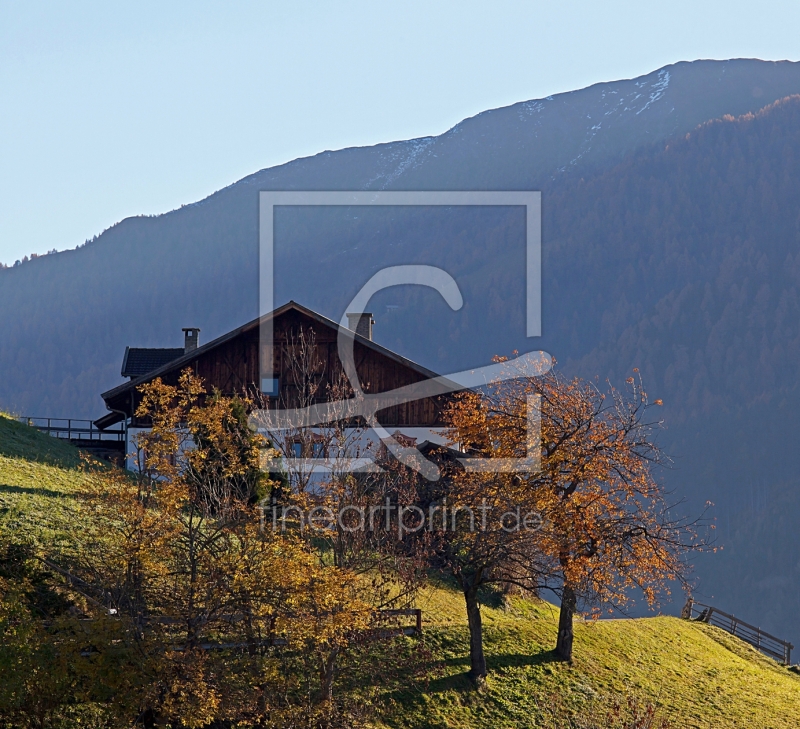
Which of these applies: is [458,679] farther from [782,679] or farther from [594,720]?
[782,679]

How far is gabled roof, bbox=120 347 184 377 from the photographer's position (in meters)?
48.7

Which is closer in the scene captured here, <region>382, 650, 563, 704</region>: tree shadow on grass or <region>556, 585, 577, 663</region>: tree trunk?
<region>382, 650, 563, 704</region>: tree shadow on grass

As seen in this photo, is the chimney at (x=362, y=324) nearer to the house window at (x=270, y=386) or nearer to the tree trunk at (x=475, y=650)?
the house window at (x=270, y=386)

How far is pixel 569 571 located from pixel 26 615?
11985 millimetres

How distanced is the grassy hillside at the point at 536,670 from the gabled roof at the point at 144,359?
15376mm

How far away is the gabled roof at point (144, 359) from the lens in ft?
160

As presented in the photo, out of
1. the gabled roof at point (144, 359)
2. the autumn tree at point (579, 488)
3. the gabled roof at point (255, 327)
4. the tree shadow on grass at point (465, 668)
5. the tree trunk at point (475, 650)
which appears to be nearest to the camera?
the tree shadow on grass at point (465, 668)

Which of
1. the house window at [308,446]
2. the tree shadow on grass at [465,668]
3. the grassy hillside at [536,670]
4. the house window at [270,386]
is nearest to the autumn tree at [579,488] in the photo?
the tree shadow on grass at [465,668]

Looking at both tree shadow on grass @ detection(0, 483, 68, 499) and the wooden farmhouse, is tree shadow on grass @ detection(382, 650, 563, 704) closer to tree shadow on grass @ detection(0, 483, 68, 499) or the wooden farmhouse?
tree shadow on grass @ detection(0, 483, 68, 499)

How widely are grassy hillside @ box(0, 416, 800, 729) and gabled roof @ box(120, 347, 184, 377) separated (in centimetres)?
1538

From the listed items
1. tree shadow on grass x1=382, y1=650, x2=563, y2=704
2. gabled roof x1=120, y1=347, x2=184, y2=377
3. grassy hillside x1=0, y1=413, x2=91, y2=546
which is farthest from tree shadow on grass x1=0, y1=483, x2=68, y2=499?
gabled roof x1=120, y1=347, x2=184, y2=377

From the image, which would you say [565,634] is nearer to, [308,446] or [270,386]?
[308,446]

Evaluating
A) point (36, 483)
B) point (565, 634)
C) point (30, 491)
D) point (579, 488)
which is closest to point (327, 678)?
point (565, 634)

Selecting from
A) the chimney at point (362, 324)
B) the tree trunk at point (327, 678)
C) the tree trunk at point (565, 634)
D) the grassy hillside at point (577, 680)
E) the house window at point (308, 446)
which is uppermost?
the chimney at point (362, 324)
